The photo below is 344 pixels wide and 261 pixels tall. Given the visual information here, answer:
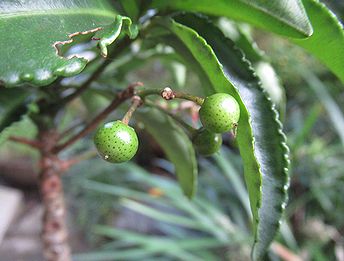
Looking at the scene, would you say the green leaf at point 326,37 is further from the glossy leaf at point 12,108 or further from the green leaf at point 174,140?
the glossy leaf at point 12,108

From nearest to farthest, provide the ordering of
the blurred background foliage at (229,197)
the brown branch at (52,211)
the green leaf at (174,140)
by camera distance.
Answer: the green leaf at (174,140) < the brown branch at (52,211) < the blurred background foliage at (229,197)

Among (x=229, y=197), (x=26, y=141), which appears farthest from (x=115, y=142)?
(x=229, y=197)

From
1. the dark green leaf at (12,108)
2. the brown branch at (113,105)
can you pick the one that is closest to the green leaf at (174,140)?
the brown branch at (113,105)

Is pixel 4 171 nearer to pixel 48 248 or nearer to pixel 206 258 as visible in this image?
pixel 206 258

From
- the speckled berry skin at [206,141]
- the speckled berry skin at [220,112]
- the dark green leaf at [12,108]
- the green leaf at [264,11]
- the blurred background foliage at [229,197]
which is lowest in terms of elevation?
the blurred background foliage at [229,197]

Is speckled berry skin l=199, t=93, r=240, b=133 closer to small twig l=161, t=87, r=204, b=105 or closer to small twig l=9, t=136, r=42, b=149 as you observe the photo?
small twig l=161, t=87, r=204, b=105
